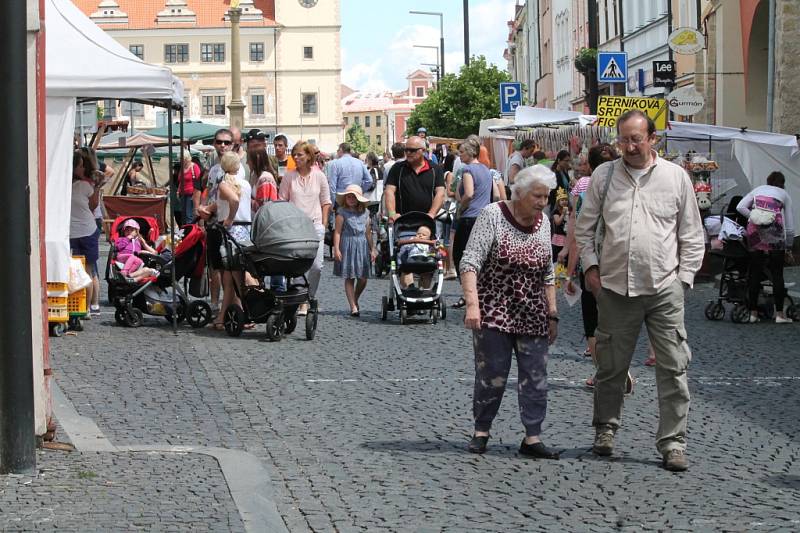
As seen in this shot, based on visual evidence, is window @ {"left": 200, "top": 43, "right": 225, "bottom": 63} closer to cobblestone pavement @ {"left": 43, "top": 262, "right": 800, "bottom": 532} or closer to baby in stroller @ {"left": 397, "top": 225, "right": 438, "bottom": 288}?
baby in stroller @ {"left": 397, "top": 225, "right": 438, "bottom": 288}

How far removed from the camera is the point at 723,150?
22.8 metres

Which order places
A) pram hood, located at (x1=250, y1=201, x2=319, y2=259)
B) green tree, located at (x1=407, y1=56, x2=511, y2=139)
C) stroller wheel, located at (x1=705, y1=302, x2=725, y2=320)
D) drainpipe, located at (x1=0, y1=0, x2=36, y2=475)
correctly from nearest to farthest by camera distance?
drainpipe, located at (x1=0, y1=0, x2=36, y2=475), pram hood, located at (x1=250, y1=201, x2=319, y2=259), stroller wheel, located at (x1=705, y1=302, x2=725, y2=320), green tree, located at (x1=407, y1=56, x2=511, y2=139)

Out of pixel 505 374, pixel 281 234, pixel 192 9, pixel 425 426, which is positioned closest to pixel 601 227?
pixel 505 374

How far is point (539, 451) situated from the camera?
770 cm

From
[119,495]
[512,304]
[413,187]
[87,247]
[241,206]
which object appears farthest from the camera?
[413,187]

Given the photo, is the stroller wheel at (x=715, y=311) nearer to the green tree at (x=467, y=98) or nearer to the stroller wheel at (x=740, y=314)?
the stroller wheel at (x=740, y=314)

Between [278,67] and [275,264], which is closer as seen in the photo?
[275,264]

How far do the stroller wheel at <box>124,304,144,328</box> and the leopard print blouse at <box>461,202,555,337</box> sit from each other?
285 inches

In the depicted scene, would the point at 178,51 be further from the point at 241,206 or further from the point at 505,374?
the point at 505,374

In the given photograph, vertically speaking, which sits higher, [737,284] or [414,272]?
[414,272]

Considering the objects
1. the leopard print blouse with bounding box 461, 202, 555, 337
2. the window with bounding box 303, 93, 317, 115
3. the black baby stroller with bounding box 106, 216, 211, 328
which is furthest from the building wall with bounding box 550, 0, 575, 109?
the window with bounding box 303, 93, 317, 115

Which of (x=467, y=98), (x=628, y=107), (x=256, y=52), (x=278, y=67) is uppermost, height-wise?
(x=256, y=52)

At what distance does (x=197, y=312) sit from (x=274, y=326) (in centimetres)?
156

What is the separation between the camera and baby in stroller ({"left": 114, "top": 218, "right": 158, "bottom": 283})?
14.4 m
